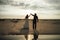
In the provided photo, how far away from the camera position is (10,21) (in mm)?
1529

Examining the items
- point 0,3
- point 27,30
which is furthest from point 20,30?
point 0,3

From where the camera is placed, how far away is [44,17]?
5.08 feet

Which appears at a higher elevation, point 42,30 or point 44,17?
point 44,17

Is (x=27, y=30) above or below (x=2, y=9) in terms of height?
below

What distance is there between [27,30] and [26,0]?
0.36m

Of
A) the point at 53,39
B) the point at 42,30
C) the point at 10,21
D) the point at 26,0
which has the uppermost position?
the point at 26,0

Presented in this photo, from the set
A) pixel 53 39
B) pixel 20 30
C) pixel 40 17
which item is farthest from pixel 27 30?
pixel 53 39

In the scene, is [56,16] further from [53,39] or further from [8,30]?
[8,30]

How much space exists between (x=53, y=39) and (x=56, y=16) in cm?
28

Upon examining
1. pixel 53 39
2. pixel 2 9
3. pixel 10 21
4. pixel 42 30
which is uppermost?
pixel 2 9

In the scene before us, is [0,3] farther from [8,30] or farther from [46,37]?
[46,37]

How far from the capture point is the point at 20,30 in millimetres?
1542

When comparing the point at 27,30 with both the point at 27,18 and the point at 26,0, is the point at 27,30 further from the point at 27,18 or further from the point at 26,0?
the point at 26,0

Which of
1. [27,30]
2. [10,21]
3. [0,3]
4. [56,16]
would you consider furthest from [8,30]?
[56,16]
